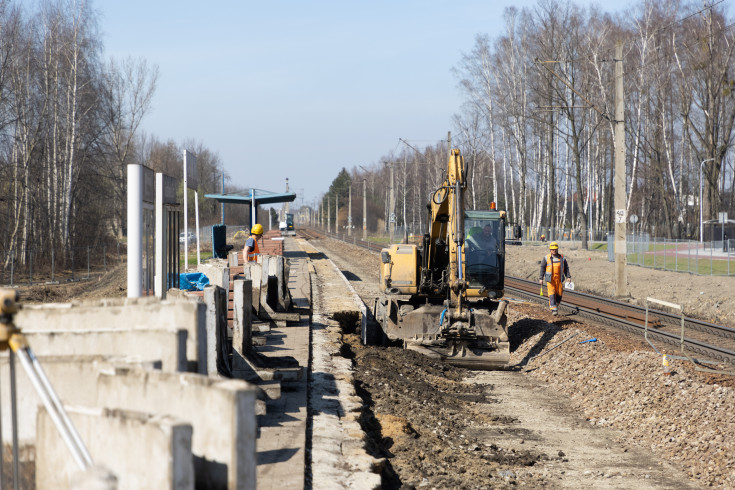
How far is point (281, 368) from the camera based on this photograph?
951cm

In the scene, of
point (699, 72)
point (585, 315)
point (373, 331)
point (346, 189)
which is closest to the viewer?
point (373, 331)

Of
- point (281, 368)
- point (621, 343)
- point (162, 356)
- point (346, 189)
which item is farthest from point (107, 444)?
point (346, 189)

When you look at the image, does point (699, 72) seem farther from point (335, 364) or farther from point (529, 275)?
point (335, 364)

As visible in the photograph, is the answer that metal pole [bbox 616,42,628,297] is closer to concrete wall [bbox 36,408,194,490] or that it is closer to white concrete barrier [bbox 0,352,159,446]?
white concrete barrier [bbox 0,352,159,446]

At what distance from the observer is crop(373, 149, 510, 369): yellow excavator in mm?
13703

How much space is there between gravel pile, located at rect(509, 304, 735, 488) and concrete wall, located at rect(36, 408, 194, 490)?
5709 mm

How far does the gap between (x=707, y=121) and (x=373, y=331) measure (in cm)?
4330

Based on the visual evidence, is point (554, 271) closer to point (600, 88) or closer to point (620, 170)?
point (620, 170)

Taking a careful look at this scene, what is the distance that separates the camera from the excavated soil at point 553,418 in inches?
307

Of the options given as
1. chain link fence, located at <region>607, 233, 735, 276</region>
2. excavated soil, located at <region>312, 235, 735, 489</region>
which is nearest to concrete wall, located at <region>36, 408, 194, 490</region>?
excavated soil, located at <region>312, 235, 735, 489</region>

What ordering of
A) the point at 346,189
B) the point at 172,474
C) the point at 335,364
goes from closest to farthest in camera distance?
1. the point at 172,474
2. the point at 335,364
3. the point at 346,189

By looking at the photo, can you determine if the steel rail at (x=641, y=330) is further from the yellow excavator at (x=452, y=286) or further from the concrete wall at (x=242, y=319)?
the concrete wall at (x=242, y=319)

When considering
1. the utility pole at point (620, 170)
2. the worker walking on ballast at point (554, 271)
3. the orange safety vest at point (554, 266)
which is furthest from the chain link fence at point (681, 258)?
the orange safety vest at point (554, 266)

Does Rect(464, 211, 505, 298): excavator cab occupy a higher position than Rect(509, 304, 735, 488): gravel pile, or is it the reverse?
Rect(464, 211, 505, 298): excavator cab
